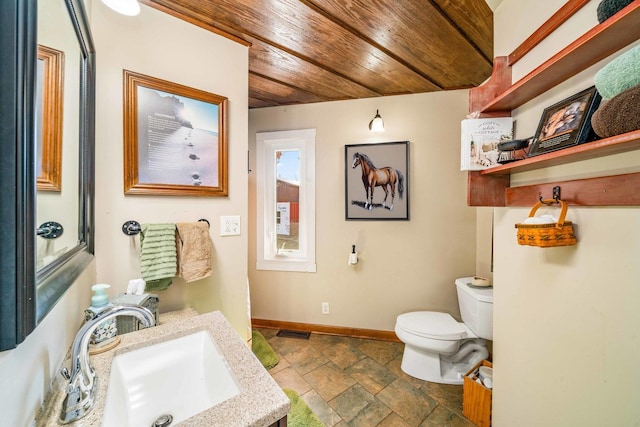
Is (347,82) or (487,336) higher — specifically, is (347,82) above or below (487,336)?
above

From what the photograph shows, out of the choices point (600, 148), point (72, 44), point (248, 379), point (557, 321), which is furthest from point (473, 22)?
point (248, 379)

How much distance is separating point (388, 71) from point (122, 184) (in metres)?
1.87

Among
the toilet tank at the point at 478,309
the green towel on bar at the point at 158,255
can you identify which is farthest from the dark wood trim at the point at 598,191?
the green towel on bar at the point at 158,255

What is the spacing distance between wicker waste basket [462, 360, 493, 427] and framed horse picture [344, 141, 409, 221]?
1.24 metres

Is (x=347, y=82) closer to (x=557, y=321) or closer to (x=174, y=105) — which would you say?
(x=174, y=105)

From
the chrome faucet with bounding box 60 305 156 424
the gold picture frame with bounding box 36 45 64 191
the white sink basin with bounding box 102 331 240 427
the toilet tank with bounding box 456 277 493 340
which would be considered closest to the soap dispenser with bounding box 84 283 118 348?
the white sink basin with bounding box 102 331 240 427

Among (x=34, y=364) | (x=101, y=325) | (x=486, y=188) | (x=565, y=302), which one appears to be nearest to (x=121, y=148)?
(x=101, y=325)

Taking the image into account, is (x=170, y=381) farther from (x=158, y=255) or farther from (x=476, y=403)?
(x=476, y=403)

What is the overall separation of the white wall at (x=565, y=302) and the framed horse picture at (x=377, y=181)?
105 centimetres

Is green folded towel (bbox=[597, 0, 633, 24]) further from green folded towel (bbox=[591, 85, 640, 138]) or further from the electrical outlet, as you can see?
the electrical outlet

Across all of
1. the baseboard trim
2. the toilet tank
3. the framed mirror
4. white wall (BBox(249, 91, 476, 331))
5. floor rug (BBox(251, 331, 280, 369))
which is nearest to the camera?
the framed mirror

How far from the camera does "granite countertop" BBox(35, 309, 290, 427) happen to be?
0.54m

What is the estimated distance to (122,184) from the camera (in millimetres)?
1130

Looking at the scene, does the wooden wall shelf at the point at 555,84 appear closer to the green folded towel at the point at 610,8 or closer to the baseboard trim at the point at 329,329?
the green folded towel at the point at 610,8
